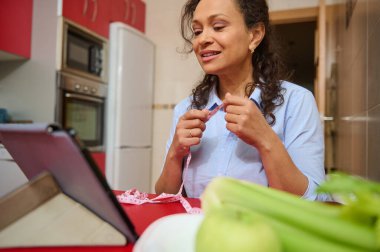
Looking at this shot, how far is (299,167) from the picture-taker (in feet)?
3.26

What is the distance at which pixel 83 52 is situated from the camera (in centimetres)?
255

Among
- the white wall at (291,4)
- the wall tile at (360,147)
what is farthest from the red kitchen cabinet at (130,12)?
the wall tile at (360,147)

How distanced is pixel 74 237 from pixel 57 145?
14 centimetres

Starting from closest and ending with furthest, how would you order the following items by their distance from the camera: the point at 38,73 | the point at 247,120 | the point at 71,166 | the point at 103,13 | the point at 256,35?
the point at 71,166 < the point at 247,120 < the point at 256,35 < the point at 38,73 < the point at 103,13

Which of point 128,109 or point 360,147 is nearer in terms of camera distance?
point 360,147

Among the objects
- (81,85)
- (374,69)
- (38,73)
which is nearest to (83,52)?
(81,85)

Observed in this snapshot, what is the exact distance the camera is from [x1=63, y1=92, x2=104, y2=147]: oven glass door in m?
2.39

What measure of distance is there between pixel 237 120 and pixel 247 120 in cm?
3

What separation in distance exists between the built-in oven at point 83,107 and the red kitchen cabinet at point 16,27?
11.9 inches

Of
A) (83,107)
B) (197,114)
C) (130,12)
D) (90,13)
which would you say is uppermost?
(130,12)

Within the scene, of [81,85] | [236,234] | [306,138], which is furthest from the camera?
[81,85]

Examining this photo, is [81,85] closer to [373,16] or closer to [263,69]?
[263,69]

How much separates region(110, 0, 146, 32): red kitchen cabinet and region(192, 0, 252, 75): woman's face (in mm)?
1929

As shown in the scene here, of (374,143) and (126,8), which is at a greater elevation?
(126,8)
